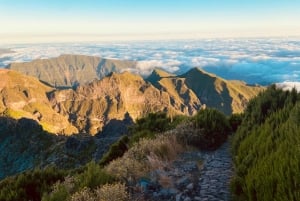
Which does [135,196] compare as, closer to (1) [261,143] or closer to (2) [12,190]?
(1) [261,143]

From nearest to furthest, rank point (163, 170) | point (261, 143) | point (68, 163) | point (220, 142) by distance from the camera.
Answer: point (261, 143) → point (163, 170) → point (220, 142) → point (68, 163)

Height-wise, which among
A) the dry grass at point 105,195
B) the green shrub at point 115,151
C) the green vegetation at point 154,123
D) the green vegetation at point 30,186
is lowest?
the green shrub at point 115,151

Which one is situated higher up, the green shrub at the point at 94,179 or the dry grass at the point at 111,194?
the dry grass at the point at 111,194

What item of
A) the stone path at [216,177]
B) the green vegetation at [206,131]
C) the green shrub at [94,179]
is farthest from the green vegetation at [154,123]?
the green shrub at [94,179]

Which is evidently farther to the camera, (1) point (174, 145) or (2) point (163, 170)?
(1) point (174, 145)

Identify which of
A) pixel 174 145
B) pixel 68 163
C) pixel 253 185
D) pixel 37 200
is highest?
pixel 253 185

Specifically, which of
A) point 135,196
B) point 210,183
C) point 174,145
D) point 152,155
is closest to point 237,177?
point 210,183

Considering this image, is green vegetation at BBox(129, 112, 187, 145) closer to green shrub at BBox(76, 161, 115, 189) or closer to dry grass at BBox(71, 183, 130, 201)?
green shrub at BBox(76, 161, 115, 189)

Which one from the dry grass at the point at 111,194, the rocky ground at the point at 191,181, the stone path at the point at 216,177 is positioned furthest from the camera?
the rocky ground at the point at 191,181

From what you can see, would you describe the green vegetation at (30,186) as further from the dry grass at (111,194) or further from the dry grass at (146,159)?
the dry grass at (111,194)

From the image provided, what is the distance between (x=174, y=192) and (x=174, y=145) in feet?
15.6

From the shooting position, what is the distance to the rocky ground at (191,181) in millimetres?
9805

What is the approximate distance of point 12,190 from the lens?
1449cm

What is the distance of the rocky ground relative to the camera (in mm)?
9805
